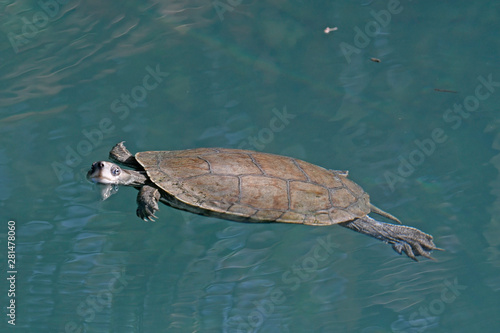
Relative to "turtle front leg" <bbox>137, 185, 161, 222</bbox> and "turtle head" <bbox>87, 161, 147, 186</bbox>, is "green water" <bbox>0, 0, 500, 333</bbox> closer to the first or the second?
"turtle head" <bbox>87, 161, 147, 186</bbox>

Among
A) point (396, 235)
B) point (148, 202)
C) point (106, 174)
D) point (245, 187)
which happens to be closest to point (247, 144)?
point (245, 187)

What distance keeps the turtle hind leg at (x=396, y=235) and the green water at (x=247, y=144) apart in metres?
0.65

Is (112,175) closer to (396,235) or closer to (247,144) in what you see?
(247,144)

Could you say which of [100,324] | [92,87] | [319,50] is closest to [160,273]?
[100,324]

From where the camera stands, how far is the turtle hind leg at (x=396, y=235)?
5.43 m

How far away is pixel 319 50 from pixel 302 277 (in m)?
3.23

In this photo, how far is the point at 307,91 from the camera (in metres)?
6.64

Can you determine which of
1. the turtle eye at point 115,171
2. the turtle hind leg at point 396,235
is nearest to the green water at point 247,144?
the turtle hind leg at point 396,235

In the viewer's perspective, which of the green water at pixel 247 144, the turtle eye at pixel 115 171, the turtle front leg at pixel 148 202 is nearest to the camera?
the turtle front leg at pixel 148 202

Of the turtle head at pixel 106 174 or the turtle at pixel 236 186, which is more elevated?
the turtle head at pixel 106 174

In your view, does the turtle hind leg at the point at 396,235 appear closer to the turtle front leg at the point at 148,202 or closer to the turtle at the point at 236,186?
the turtle at the point at 236,186

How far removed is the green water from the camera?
608cm

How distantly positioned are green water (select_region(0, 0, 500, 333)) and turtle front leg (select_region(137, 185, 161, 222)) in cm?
113

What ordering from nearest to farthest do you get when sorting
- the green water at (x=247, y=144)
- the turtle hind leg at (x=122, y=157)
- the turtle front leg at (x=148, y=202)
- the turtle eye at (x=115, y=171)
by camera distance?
1. the turtle front leg at (x=148, y=202)
2. the turtle eye at (x=115, y=171)
3. the turtle hind leg at (x=122, y=157)
4. the green water at (x=247, y=144)
